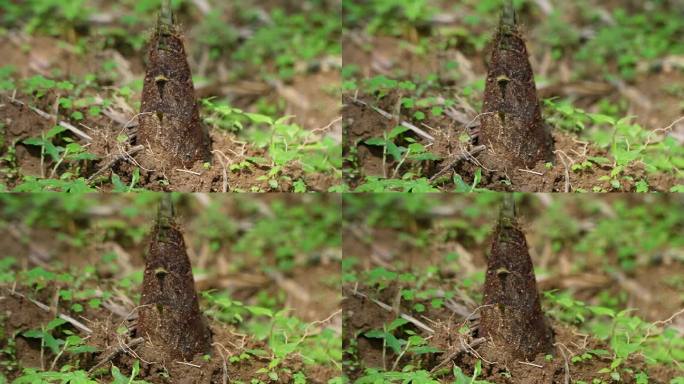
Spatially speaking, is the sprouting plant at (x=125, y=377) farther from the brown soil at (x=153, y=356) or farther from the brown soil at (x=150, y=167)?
the brown soil at (x=150, y=167)

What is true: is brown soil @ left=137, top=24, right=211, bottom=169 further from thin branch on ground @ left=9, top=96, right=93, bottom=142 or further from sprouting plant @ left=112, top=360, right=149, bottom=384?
sprouting plant @ left=112, top=360, right=149, bottom=384

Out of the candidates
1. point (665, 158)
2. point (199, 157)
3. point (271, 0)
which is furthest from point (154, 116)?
point (665, 158)

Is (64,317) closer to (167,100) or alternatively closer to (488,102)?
(167,100)

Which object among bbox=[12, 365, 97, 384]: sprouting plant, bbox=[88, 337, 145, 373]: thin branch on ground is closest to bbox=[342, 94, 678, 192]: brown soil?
bbox=[88, 337, 145, 373]: thin branch on ground

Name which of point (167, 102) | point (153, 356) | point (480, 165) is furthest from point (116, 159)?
point (480, 165)

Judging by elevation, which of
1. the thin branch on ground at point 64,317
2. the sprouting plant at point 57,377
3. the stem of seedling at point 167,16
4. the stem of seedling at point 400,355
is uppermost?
the stem of seedling at point 167,16

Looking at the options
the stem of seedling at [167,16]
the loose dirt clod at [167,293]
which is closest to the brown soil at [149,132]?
the stem of seedling at [167,16]

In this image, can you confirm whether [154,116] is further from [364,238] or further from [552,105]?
[552,105]
